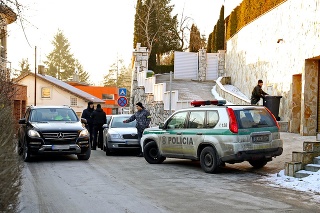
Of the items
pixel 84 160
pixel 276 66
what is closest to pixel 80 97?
pixel 276 66

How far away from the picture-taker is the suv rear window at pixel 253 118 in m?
11.7

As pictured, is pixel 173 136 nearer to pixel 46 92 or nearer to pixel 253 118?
pixel 253 118

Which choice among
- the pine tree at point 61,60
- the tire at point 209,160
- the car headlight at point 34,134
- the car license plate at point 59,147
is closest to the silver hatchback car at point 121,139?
the car license plate at point 59,147

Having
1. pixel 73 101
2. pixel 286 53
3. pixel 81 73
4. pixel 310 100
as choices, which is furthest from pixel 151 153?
pixel 81 73

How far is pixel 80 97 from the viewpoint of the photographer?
6031 cm

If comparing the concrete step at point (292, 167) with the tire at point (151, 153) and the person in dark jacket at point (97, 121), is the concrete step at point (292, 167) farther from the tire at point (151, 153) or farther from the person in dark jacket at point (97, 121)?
the person in dark jacket at point (97, 121)

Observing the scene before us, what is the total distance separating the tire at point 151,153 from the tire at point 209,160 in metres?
2.33

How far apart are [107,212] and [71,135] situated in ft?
24.7

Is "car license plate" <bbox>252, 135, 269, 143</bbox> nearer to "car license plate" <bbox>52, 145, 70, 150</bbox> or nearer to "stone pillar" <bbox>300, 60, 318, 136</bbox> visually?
"car license plate" <bbox>52, 145, 70, 150</bbox>

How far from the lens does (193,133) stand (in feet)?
41.9

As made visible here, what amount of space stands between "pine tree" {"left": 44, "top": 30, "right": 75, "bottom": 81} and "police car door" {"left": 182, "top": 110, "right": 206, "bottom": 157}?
92.0 metres

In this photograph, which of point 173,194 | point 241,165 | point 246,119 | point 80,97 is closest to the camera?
point 173,194

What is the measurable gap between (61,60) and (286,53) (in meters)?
88.3

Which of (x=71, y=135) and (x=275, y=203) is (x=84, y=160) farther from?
(x=275, y=203)
